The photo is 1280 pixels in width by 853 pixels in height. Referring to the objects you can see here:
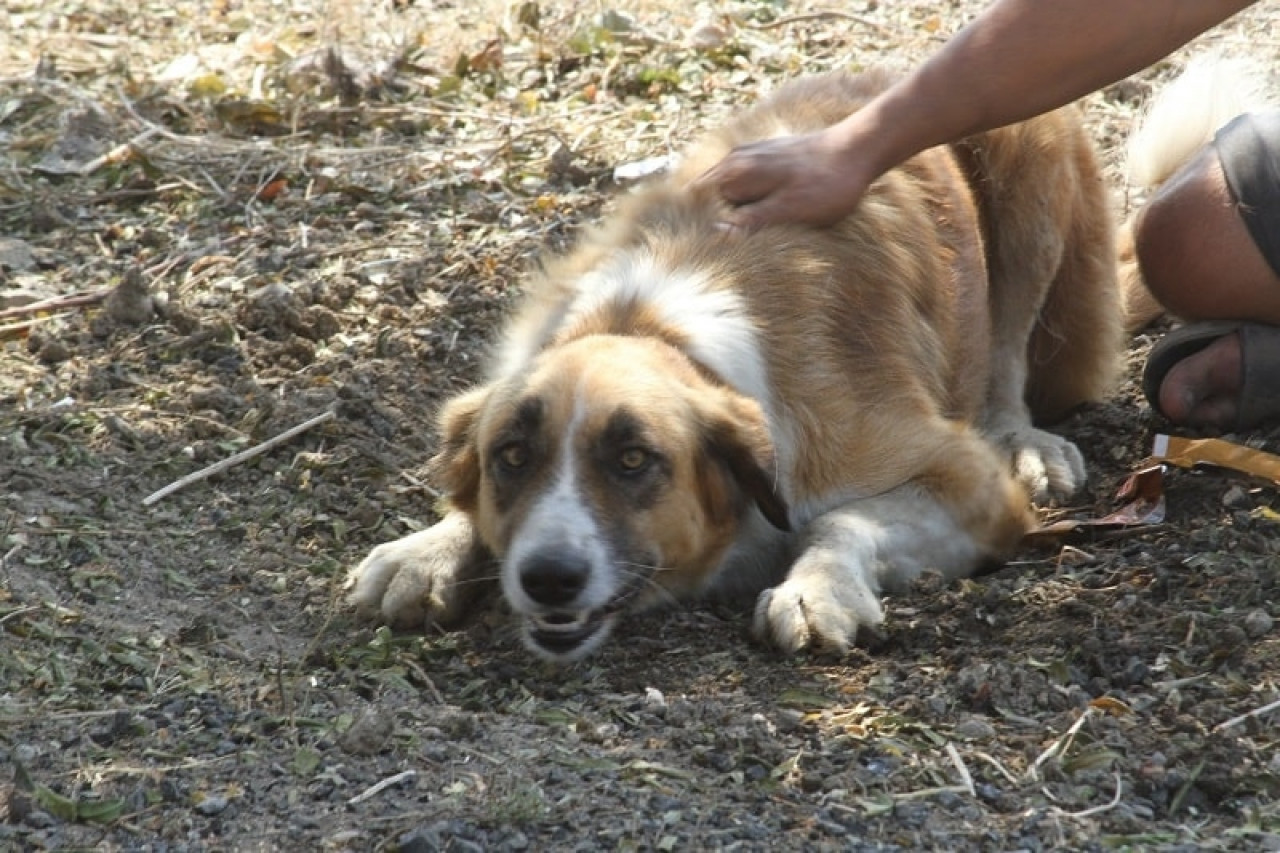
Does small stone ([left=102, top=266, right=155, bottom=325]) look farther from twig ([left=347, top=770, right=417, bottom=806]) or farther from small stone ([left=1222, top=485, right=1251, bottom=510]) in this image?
small stone ([left=1222, top=485, right=1251, bottom=510])

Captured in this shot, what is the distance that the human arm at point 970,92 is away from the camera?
448cm

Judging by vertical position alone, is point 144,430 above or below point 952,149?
below

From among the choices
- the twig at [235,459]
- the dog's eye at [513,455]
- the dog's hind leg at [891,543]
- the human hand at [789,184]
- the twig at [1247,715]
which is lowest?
the dog's hind leg at [891,543]

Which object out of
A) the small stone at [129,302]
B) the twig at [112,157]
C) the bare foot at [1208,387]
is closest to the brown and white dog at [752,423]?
the bare foot at [1208,387]

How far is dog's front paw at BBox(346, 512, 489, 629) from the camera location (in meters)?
4.57

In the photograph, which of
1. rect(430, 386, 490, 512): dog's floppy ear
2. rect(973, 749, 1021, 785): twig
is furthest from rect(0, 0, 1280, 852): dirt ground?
rect(430, 386, 490, 512): dog's floppy ear

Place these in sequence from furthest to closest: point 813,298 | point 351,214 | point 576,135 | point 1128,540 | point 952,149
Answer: point 576,135 → point 351,214 → point 952,149 → point 813,298 → point 1128,540

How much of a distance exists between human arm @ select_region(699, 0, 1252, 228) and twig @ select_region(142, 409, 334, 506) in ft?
4.59

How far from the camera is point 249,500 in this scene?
201 inches

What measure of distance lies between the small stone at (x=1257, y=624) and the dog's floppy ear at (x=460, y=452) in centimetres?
200

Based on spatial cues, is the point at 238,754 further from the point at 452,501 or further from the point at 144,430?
the point at 144,430

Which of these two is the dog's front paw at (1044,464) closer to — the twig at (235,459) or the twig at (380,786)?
the twig at (235,459)

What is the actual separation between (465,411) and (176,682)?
127cm

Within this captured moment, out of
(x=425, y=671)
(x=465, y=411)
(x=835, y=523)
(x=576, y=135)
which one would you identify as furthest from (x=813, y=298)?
(x=576, y=135)
